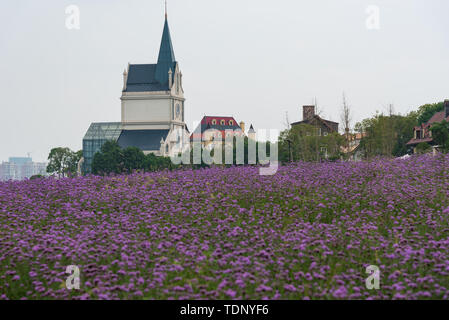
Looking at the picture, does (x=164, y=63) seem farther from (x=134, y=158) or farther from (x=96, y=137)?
(x=134, y=158)

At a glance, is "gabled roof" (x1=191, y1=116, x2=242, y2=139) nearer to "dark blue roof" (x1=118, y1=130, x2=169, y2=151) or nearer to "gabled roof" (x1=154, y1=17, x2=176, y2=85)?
"dark blue roof" (x1=118, y1=130, x2=169, y2=151)

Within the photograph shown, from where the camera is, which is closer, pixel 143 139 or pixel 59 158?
pixel 143 139

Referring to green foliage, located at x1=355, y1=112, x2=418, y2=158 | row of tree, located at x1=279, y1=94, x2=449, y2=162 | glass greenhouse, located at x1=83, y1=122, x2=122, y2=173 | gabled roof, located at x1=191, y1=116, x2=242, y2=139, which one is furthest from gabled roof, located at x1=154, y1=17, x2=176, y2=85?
green foliage, located at x1=355, y1=112, x2=418, y2=158

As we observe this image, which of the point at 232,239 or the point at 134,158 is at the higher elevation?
the point at 134,158

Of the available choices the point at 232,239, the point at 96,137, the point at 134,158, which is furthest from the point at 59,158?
the point at 232,239

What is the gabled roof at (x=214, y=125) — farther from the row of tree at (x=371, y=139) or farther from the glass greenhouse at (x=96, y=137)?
the row of tree at (x=371, y=139)

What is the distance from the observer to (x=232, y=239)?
870 centimetres

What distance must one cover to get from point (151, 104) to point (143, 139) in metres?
10.6

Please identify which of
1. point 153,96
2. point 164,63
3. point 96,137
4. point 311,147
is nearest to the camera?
point 311,147

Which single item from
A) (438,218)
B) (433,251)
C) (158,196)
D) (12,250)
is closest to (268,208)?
(158,196)

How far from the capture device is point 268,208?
11281 millimetres
